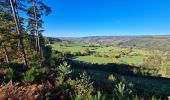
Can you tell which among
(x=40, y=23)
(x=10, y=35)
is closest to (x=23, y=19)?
(x=40, y=23)

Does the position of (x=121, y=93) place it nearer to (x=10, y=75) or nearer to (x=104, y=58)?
(x=10, y=75)

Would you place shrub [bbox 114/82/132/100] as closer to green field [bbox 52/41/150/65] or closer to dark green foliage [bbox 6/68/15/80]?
dark green foliage [bbox 6/68/15/80]

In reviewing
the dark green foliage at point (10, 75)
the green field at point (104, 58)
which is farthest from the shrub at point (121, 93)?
the green field at point (104, 58)

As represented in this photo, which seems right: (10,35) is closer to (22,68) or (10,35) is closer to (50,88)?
(22,68)

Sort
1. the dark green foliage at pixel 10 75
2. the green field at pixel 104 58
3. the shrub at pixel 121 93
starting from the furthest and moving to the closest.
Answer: the green field at pixel 104 58 → the dark green foliage at pixel 10 75 → the shrub at pixel 121 93

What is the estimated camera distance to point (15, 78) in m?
12.6

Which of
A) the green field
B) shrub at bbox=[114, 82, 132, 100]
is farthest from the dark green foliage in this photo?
the green field

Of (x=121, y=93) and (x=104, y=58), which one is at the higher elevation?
(x=121, y=93)

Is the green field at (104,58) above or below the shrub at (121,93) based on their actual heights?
below

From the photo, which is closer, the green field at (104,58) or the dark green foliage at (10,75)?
the dark green foliage at (10,75)

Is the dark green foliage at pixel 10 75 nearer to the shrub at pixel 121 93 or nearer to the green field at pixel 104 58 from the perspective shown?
the shrub at pixel 121 93

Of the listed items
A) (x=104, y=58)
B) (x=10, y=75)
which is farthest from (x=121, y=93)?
(x=104, y=58)

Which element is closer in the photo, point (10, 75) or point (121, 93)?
point (121, 93)

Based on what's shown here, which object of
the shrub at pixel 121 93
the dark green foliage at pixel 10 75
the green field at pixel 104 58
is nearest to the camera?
the shrub at pixel 121 93
